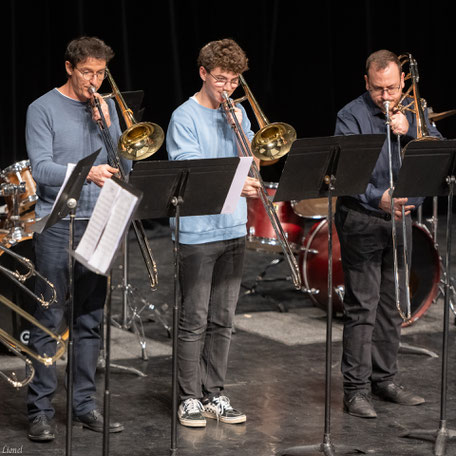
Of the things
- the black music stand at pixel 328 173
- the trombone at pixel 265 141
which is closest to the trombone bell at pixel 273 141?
the trombone at pixel 265 141

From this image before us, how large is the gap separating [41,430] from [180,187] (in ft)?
4.48

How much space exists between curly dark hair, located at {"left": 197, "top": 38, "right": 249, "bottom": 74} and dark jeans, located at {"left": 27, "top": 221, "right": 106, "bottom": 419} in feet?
3.04

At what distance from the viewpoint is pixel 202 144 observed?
4.38 metres

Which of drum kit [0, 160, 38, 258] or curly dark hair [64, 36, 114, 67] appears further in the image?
drum kit [0, 160, 38, 258]

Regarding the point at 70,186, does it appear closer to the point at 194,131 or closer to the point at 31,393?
the point at 194,131

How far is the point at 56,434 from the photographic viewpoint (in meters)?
4.40

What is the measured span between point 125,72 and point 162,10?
2.36 ft

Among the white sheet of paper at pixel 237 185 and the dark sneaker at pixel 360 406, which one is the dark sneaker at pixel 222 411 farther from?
the white sheet of paper at pixel 237 185

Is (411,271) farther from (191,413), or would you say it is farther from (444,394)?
(191,413)

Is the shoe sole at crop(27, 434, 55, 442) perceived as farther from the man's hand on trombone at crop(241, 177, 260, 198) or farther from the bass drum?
the bass drum

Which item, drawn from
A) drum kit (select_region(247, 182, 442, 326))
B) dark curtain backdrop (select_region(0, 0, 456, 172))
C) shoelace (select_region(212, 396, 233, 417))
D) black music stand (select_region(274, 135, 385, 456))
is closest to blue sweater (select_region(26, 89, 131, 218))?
black music stand (select_region(274, 135, 385, 456))

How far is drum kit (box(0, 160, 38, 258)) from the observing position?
542cm

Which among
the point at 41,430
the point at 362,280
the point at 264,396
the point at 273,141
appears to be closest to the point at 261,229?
the point at 264,396

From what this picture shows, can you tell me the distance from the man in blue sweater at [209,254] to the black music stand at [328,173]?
281mm
